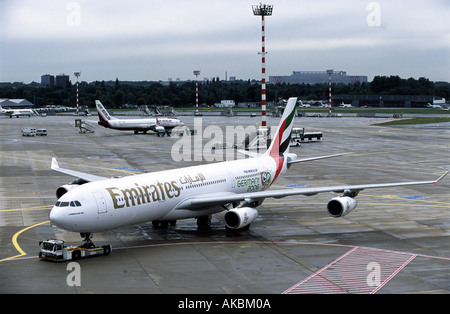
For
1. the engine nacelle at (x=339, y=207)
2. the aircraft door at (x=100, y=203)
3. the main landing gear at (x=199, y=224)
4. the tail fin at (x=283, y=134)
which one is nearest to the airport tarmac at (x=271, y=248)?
the main landing gear at (x=199, y=224)

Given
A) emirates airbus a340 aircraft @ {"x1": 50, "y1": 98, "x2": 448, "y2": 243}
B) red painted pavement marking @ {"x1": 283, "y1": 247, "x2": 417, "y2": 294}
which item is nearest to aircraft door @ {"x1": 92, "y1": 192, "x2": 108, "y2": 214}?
emirates airbus a340 aircraft @ {"x1": 50, "y1": 98, "x2": 448, "y2": 243}

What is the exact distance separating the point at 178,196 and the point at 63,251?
28.6 feet

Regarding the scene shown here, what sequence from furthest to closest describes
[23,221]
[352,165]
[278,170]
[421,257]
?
1. [352,165]
2. [278,170]
3. [23,221]
4. [421,257]

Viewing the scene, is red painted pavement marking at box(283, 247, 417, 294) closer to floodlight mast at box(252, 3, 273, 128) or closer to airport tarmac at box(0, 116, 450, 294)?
airport tarmac at box(0, 116, 450, 294)

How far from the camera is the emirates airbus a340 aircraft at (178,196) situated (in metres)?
32.9

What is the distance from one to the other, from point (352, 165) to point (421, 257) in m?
44.1

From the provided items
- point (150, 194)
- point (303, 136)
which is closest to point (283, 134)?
point (150, 194)

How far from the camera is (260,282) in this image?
2902 centimetres

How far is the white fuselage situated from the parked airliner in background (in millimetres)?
85919

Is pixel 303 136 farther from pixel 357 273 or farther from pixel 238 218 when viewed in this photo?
pixel 357 273

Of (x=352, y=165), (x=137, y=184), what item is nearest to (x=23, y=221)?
(x=137, y=184)

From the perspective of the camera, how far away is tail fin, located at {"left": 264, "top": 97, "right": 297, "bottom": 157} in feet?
162
